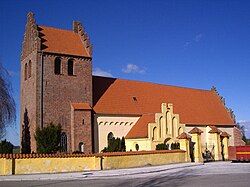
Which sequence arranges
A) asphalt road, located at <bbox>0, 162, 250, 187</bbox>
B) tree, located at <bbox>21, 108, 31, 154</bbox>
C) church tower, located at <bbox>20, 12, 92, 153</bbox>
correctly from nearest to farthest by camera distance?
asphalt road, located at <bbox>0, 162, 250, 187</bbox>, church tower, located at <bbox>20, 12, 92, 153</bbox>, tree, located at <bbox>21, 108, 31, 154</bbox>

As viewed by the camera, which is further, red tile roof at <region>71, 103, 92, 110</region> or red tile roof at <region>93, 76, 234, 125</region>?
red tile roof at <region>93, 76, 234, 125</region>

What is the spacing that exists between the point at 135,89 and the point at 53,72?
12935 millimetres

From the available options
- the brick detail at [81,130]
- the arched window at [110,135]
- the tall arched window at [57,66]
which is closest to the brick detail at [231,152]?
the arched window at [110,135]

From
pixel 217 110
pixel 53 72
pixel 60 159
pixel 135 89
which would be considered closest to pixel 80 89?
pixel 53 72

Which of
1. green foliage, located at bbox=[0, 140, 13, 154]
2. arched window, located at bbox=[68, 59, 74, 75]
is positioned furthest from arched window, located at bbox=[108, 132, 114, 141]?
green foliage, located at bbox=[0, 140, 13, 154]

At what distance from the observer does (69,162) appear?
25.3 meters

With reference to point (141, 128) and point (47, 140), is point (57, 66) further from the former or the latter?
point (141, 128)

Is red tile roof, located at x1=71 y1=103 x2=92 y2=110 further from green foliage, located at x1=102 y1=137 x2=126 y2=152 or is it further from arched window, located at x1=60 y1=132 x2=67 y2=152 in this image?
green foliage, located at x1=102 y1=137 x2=126 y2=152

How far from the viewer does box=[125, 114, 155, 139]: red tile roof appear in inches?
1564

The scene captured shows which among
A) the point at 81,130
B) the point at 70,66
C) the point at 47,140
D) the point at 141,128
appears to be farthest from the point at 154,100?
the point at 47,140

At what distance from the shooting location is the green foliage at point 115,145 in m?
38.4

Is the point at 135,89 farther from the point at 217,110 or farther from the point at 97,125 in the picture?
the point at 217,110

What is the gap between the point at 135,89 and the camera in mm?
47438

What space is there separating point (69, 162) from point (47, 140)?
8364mm
